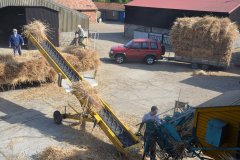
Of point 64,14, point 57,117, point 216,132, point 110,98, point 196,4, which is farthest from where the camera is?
point 196,4

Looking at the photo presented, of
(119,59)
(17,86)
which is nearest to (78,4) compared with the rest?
(119,59)

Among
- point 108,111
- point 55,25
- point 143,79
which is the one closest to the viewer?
point 108,111

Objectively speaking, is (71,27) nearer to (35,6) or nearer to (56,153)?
(35,6)

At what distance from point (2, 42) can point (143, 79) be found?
1410 centimetres

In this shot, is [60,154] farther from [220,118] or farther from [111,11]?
[111,11]

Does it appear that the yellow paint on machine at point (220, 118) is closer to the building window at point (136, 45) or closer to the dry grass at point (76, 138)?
the dry grass at point (76, 138)

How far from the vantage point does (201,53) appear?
16.0m

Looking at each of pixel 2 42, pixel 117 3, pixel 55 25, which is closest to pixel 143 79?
pixel 55 25

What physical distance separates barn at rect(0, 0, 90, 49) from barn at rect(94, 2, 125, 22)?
26.9m

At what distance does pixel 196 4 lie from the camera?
24141 millimetres

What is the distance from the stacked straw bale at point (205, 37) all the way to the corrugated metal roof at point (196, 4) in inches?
292

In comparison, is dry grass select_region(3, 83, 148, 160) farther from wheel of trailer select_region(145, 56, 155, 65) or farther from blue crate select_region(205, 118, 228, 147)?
wheel of trailer select_region(145, 56, 155, 65)

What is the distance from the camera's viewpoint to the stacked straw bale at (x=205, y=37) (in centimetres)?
1484

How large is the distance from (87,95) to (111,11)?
42705mm
